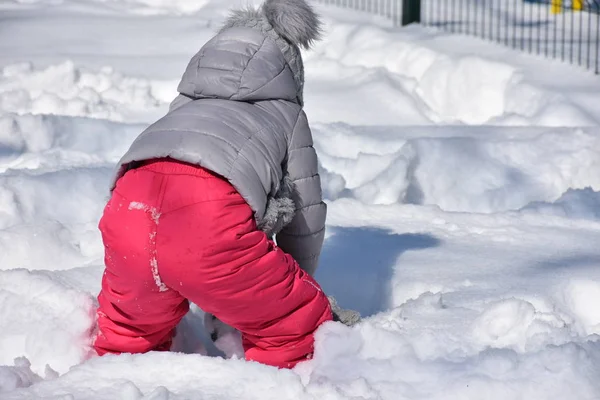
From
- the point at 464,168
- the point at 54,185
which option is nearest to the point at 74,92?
the point at 54,185

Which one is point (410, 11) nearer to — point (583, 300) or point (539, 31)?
point (539, 31)

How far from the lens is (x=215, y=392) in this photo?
2066 millimetres

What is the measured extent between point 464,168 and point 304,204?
6.09 ft

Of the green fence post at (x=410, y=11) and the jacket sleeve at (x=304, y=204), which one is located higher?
the jacket sleeve at (x=304, y=204)

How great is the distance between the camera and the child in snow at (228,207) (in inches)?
83.8

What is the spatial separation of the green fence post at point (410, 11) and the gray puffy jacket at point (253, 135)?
507 centimetres

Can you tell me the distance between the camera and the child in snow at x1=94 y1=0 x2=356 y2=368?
6.98 feet

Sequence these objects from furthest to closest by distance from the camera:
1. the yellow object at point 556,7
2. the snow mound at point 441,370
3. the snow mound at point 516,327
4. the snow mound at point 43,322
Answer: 1. the yellow object at point 556,7
2. the snow mound at point 43,322
3. the snow mound at point 516,327
4. the snow mound at point 441,370

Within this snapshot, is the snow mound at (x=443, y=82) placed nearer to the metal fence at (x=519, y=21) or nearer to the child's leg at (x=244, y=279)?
the metal fence at (x=519, y=21)

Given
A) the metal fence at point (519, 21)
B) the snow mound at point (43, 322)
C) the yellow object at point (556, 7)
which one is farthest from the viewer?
the yellow object at point (556, 7)

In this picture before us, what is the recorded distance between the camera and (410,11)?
747 cm

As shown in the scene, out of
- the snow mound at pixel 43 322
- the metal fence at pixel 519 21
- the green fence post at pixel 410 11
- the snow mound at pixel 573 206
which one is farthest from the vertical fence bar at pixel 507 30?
the snow mound at pixel 43 322

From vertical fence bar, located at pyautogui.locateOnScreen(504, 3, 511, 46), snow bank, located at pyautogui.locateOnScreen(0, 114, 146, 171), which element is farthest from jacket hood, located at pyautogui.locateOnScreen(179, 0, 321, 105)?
vertical fence bar, located at pyautogui.locateOnScreen(504, 3, 511, 46)

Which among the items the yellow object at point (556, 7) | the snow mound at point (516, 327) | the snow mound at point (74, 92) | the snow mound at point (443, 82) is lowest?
the yellow object at point (556, 7)
